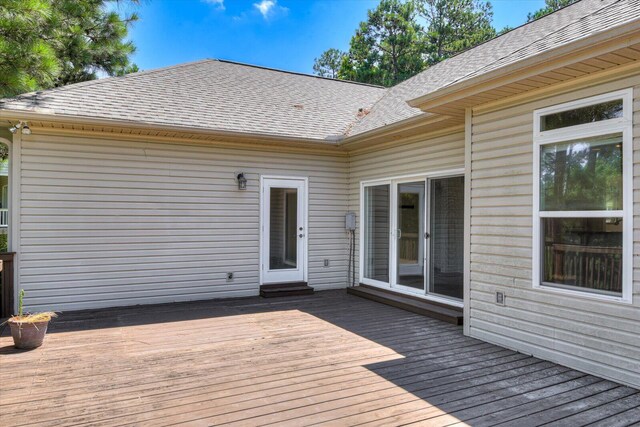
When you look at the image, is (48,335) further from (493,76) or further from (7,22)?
(493,76)

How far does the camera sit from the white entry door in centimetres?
695

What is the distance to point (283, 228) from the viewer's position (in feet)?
23.4

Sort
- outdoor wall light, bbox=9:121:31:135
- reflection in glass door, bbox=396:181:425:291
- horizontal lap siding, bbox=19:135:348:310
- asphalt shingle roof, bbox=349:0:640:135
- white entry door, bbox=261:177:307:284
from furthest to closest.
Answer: white entry door, bbox=261:177:307:284 → reflection in glass door, bbox=396:181:425:291 → horizontal lap siding, bbox=19:135:348:310 → outdoor wall light, bbox=9:121:31:135 → asphalt shingle roof, bbox=349:0:640:135

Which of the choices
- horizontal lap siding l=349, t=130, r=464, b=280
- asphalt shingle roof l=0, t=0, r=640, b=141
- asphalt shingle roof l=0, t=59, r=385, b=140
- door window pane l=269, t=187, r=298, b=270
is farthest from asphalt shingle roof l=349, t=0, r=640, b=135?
door window pane l=269, t=187, r=298, b=270

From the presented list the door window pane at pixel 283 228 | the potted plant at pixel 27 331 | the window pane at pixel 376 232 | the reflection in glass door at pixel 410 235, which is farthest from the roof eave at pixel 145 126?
the potted plant at pixel 27 331

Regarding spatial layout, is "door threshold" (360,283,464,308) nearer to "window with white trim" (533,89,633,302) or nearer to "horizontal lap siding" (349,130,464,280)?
"horizontal lap siding" (349,130,464,280)

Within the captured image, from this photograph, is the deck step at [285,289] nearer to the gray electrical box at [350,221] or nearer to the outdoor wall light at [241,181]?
the gray electrical box at [350,221]

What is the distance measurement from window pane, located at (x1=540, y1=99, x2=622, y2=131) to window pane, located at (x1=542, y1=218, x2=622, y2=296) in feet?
2.76

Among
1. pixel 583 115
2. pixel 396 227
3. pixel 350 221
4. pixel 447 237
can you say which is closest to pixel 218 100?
pixel 350 221

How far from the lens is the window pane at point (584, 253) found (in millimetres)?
3324

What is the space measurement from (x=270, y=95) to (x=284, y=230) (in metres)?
2.77

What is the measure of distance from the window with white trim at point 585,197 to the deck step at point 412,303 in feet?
4.74

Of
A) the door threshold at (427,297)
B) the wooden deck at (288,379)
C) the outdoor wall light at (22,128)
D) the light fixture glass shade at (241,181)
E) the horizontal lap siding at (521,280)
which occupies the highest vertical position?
the outdoor wall light at (22,128)

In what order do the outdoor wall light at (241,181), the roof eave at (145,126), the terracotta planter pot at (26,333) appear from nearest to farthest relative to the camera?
the terracotta planter pot at (26,333) → the roof eave at (145,126) → the outdoor wall light at (241,181)
